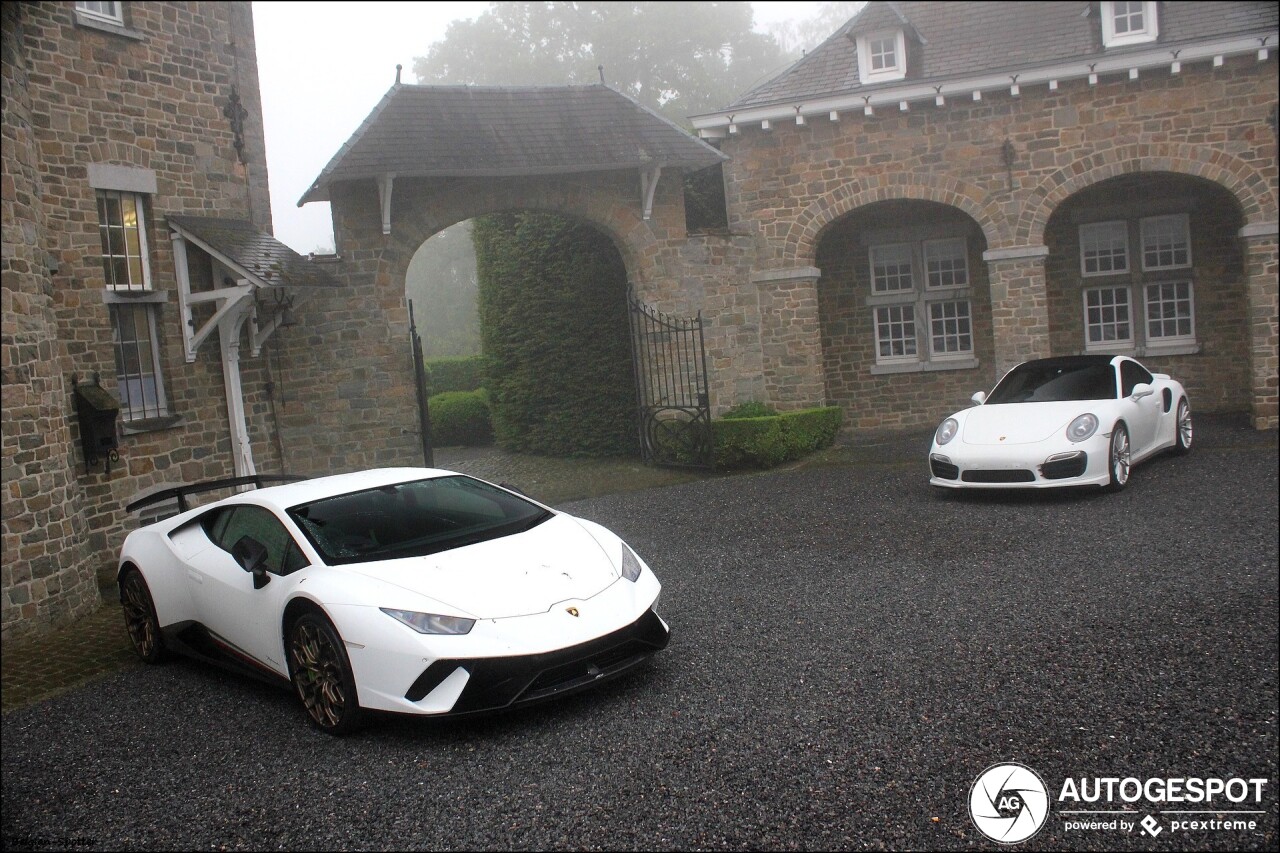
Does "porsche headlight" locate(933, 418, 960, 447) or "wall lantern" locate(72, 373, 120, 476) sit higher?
"wall lantern" locate(72, 373, 120, 476)

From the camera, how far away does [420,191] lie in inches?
431

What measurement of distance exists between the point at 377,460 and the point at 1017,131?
7.78 meters

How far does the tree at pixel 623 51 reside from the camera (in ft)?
36.3

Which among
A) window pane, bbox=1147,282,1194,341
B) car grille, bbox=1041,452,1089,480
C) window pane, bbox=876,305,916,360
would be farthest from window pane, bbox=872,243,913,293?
car grille, bbox=1041,452,1089,480

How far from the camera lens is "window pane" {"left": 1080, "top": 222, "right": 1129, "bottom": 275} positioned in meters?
11.5

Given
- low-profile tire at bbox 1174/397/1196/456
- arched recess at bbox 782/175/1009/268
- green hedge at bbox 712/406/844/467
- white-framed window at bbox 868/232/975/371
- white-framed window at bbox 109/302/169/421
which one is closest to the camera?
white-framed window at bbox 109/302/169/421

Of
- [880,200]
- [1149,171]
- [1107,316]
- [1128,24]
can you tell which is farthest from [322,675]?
[1128,24]

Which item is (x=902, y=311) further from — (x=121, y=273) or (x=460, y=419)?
(x=460, y=419)

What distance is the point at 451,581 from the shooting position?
14.1 ft

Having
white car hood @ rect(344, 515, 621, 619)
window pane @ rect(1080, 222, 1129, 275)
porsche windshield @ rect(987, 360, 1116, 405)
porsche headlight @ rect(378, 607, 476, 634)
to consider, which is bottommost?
porsche headlight @ rect(378, 607, 476, 634)

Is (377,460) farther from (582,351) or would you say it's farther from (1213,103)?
(1213,103)

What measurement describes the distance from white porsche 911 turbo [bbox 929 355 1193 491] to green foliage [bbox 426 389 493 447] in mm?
10361

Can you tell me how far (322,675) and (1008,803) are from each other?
9.07 ft

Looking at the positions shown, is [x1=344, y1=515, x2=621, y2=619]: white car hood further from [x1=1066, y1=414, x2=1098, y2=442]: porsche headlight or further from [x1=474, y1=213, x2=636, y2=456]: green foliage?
[x1=474, y1=213, x2=636, y2=456]: green foliage
